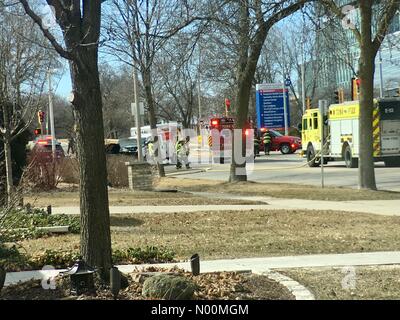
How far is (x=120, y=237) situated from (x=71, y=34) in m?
5.12

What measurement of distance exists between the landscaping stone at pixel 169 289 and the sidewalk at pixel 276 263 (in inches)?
66.7

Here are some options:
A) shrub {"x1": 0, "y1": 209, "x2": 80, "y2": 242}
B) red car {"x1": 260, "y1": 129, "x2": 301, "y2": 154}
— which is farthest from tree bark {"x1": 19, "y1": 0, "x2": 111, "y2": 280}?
red car {"x1": 260, "y1": 129, "x2": 301, "y2": 154}

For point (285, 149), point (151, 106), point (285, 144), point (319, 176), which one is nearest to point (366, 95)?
point (319, 176)

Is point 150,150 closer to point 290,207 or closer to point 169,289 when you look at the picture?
point 290,207

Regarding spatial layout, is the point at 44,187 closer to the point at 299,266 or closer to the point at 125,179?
the point at 125,179

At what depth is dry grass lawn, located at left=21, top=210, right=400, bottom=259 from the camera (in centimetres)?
907

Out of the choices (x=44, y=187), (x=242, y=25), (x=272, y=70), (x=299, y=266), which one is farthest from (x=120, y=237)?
(x=272, y=70)

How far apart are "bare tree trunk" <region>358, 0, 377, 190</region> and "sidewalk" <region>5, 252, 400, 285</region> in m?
9.08

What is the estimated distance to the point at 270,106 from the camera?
6034cm

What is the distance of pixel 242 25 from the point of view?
17547 mm

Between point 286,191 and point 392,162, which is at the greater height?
point 392,162

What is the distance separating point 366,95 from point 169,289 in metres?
12.9

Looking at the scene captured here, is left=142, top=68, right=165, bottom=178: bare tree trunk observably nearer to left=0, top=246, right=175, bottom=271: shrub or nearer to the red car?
left=0, top=246, right=175, bottom=271: shrub

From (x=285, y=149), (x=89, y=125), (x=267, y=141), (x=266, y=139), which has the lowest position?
(x=285, y=149)
